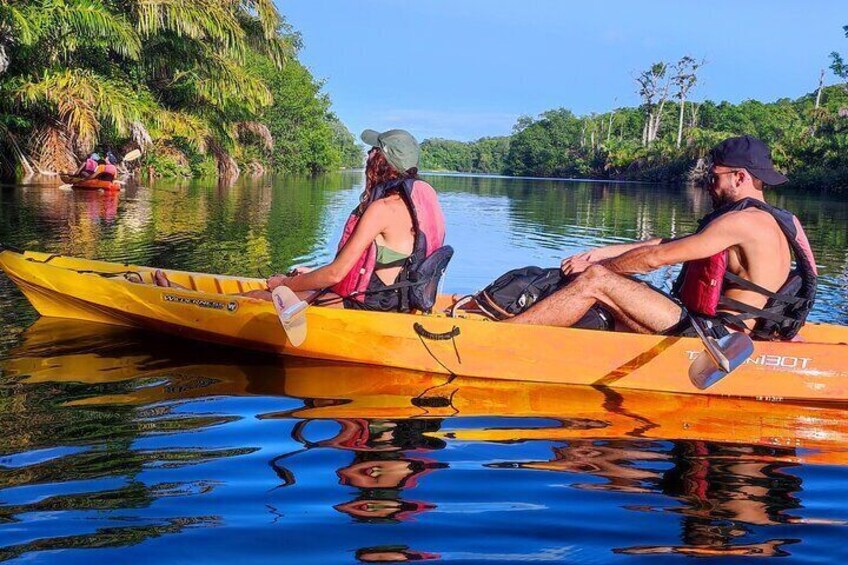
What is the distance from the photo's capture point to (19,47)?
21.7 metres

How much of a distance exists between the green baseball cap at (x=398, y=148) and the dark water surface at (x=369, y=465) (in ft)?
4.54

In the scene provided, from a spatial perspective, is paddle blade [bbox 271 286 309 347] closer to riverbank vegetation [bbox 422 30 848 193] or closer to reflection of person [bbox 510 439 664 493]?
reflection of person [bbox 510 439 664 493]

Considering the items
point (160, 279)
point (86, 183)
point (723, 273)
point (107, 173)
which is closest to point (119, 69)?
point (107, 173)

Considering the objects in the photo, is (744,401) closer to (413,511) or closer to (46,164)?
(413,511)

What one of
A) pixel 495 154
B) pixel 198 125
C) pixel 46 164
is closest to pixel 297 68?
pixel 198 125

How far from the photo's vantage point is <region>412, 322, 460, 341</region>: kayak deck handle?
5.41m

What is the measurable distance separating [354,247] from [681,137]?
7445cm

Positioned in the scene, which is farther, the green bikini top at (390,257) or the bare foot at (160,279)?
the bare foot at (160,279)

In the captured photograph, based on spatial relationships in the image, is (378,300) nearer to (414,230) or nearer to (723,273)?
(414,230)

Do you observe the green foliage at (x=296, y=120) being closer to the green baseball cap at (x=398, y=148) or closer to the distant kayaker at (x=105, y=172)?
the distant kayaker at (x=105, y=172)

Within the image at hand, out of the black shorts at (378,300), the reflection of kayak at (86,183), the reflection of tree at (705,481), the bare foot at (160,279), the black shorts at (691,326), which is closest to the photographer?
the reflection of tree at (705,481)

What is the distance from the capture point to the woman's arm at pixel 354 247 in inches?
212

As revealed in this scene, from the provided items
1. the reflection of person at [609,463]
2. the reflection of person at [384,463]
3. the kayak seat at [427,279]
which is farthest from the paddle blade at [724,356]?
the kayak seat at [427,279]

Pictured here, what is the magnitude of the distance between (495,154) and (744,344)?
617 ft
